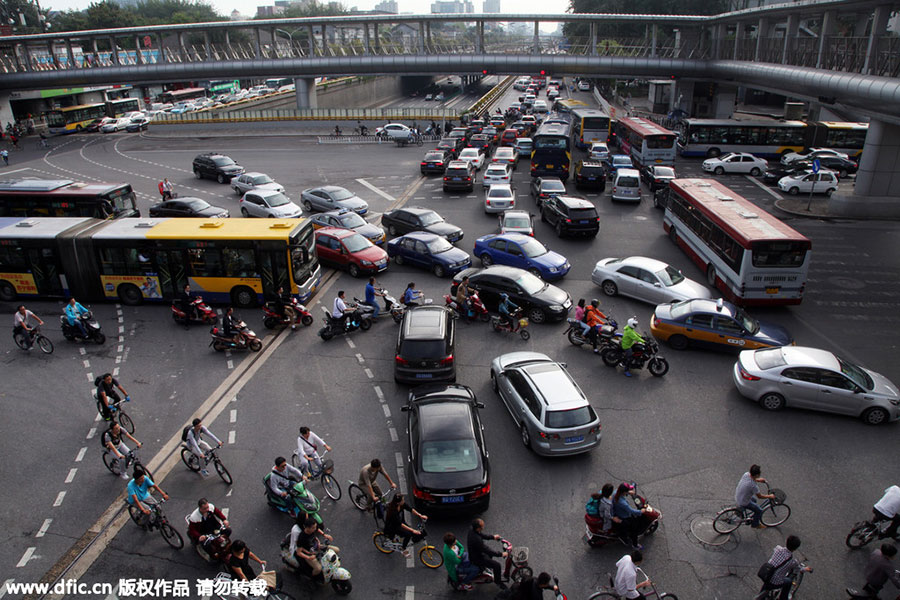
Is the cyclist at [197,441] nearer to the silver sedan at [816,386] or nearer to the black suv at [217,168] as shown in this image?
the silver sedan at [816,386]

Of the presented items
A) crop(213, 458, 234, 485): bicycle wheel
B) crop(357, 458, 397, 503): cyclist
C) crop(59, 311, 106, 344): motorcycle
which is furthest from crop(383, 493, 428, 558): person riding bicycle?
crop(59, 311, 106, 344): motorcycle

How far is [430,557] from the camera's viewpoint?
9711 mm

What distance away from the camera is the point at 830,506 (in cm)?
1098

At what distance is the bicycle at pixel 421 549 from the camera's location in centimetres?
971

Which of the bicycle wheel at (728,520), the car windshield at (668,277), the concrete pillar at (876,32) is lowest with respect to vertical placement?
the bicycle wheel at (728,520)

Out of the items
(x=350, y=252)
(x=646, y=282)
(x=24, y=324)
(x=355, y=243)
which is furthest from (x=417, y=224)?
(x=24, y=324)

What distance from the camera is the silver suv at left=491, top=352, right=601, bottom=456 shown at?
39.2 feet

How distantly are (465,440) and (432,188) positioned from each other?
2663 cm

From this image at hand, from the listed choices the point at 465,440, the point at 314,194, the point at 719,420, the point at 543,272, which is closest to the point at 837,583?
the point at 719,420

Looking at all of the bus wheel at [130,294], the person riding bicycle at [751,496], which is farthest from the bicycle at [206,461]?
the bus wheel at [130,294]

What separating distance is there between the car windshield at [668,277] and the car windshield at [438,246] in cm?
783

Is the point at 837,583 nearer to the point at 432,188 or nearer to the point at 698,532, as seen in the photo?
the point at 698,532

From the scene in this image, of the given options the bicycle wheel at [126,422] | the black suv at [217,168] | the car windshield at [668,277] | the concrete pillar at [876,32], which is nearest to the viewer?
the bicycle wheel at [126,422]

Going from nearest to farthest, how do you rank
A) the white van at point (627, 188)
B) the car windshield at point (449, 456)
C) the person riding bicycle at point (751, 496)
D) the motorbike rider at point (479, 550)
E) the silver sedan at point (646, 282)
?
the motorbike rider at point (479, 550) < the person riding bicycle at point (751, 496) < the car windshield at point (449, 456) < the silver sedan at point (646, 282) < the white van at point (627, 188)
